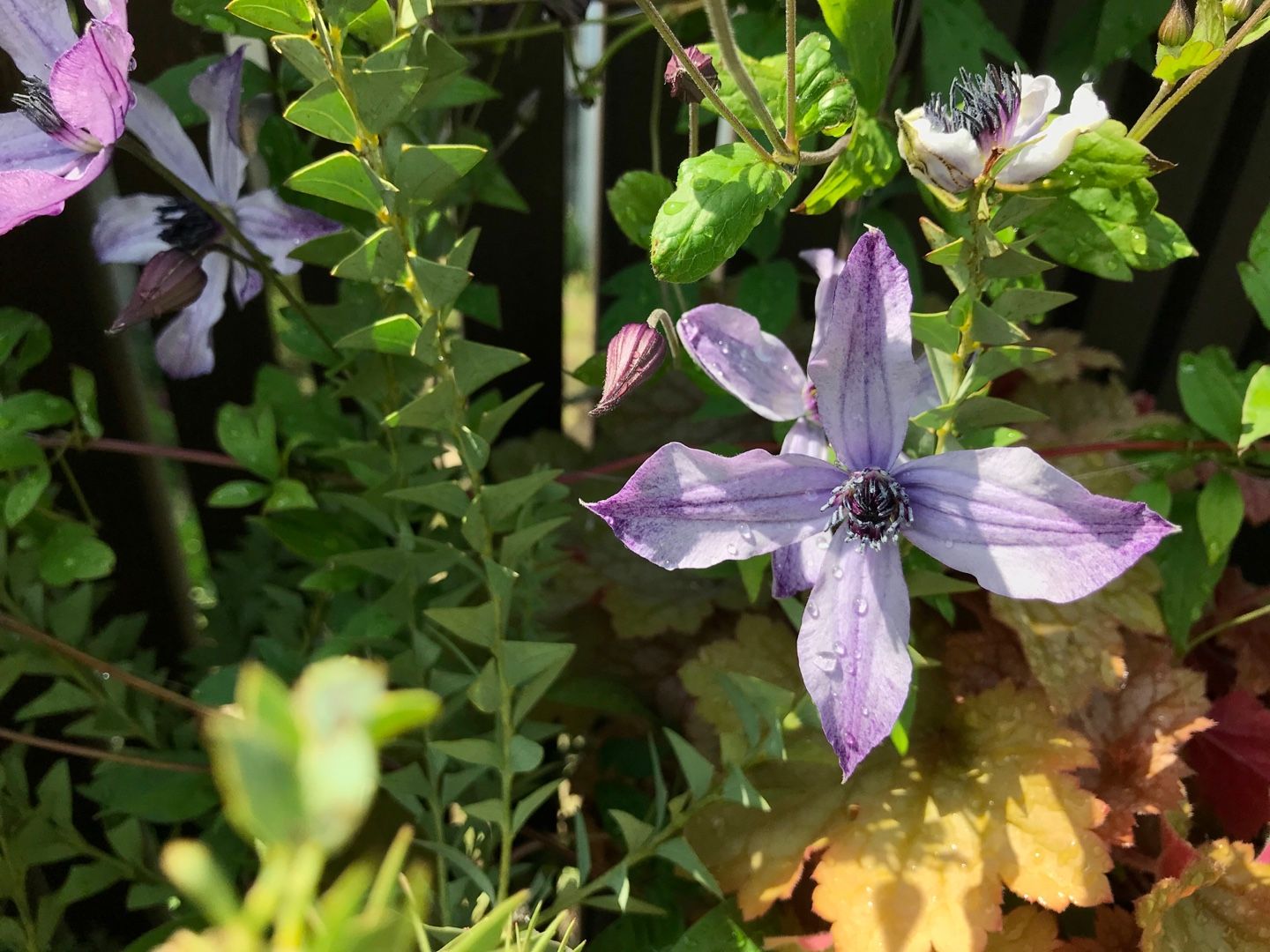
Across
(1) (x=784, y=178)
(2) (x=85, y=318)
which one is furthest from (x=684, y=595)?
(2) (x=85, y=318)

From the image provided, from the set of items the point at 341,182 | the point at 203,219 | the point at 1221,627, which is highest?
the point at 341,182

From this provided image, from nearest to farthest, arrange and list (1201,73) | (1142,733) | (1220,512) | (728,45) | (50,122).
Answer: (728,45) → (1201,73) → (50,122) → (1220,512) → (1142,733)

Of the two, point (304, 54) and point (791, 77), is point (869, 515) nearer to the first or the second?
point (791, 77)

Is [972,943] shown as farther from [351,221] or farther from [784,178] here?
[351,221]

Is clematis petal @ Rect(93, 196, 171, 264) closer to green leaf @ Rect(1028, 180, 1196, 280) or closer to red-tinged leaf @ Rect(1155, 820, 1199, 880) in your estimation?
green leaf @ Rect(1028, 180, 1196, 280)

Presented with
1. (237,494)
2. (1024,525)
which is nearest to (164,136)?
(237,494)

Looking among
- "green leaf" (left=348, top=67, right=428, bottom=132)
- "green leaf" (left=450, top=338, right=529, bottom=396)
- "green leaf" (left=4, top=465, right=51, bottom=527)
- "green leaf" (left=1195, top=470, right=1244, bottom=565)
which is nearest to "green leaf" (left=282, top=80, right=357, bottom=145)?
"green leaf" (left=348, top=67, right=428, bottom=132)

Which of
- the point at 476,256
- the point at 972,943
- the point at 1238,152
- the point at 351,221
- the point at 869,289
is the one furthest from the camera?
the point at 476,256
